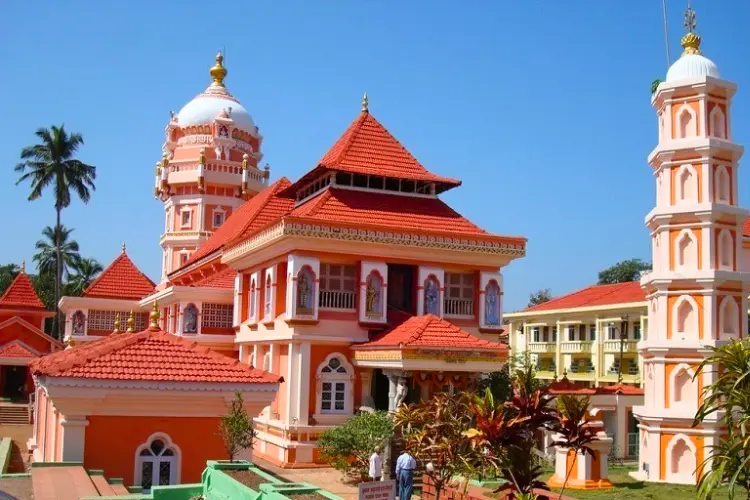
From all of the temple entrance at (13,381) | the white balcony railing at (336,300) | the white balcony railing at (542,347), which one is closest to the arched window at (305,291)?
the white balcony railing at (336,300)

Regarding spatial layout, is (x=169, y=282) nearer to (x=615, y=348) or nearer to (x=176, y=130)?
(x=176, y=130)

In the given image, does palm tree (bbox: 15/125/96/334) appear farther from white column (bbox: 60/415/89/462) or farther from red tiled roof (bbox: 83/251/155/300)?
white column (bbox: 60/415/89/462)

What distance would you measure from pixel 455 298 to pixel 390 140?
582 centimetres

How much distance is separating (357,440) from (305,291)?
15.2 feet

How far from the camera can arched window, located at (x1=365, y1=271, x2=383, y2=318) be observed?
2419 cm

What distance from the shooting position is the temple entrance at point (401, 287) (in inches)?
995

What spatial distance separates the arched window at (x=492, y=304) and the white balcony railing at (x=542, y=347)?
23.4 m

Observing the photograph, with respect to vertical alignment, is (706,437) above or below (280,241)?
below

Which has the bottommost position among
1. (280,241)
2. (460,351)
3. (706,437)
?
(706,437)

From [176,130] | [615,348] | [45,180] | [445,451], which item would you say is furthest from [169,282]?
[445,451]

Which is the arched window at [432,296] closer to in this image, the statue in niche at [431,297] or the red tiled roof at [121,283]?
the statue in niche at [431,297]

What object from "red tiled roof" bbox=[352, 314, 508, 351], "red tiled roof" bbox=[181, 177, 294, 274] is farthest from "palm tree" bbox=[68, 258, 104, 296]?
"red tiled roof" bbox=[352, 314, 508, 351]

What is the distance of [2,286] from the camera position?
281 ft

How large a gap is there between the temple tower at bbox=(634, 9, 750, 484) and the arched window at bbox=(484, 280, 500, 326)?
14.1 ft
